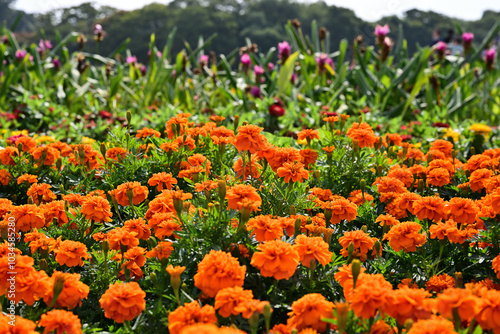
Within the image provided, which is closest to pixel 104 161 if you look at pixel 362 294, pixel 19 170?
pixel 19 170

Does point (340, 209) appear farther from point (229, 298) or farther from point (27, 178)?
point (27, 178)

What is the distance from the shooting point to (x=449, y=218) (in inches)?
73.3

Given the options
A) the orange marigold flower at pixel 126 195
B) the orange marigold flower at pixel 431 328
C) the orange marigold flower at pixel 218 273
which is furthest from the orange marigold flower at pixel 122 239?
the orange marigold flower at pixel 431 328

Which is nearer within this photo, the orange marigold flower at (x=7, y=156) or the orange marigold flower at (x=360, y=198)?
the orange marigold flower at (x=360, y=198)

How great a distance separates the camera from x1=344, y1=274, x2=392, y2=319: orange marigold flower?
1092 mm

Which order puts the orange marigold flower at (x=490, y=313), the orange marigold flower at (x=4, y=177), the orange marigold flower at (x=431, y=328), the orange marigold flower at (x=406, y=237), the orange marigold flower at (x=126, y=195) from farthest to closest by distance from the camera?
the orange marigold flower at (x=4, y=177), the orange marigold flower at (x=126, y=195), the orange marigold flower at (x=406, y=237), the orange marigold flower at (x=490, y=313), the orange marigold flower at (x=431, y=328)

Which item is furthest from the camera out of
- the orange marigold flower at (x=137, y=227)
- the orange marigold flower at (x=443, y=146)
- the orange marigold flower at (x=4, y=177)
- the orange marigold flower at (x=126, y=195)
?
the orange marigold flower at (x=443, y=146)

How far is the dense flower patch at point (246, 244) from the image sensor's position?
1.16m

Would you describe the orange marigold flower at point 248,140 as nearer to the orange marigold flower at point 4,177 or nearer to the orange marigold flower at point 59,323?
the orange marigold flower at point 59,323

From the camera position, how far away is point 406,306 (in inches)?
43.1

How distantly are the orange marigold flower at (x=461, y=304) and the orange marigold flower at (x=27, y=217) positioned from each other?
1375 millimetres

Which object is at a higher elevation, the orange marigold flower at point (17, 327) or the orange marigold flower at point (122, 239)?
the orange marigold flower at point (17, 327)

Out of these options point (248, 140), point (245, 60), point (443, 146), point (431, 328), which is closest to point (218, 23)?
point (245, 60)

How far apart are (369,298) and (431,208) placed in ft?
2.35
